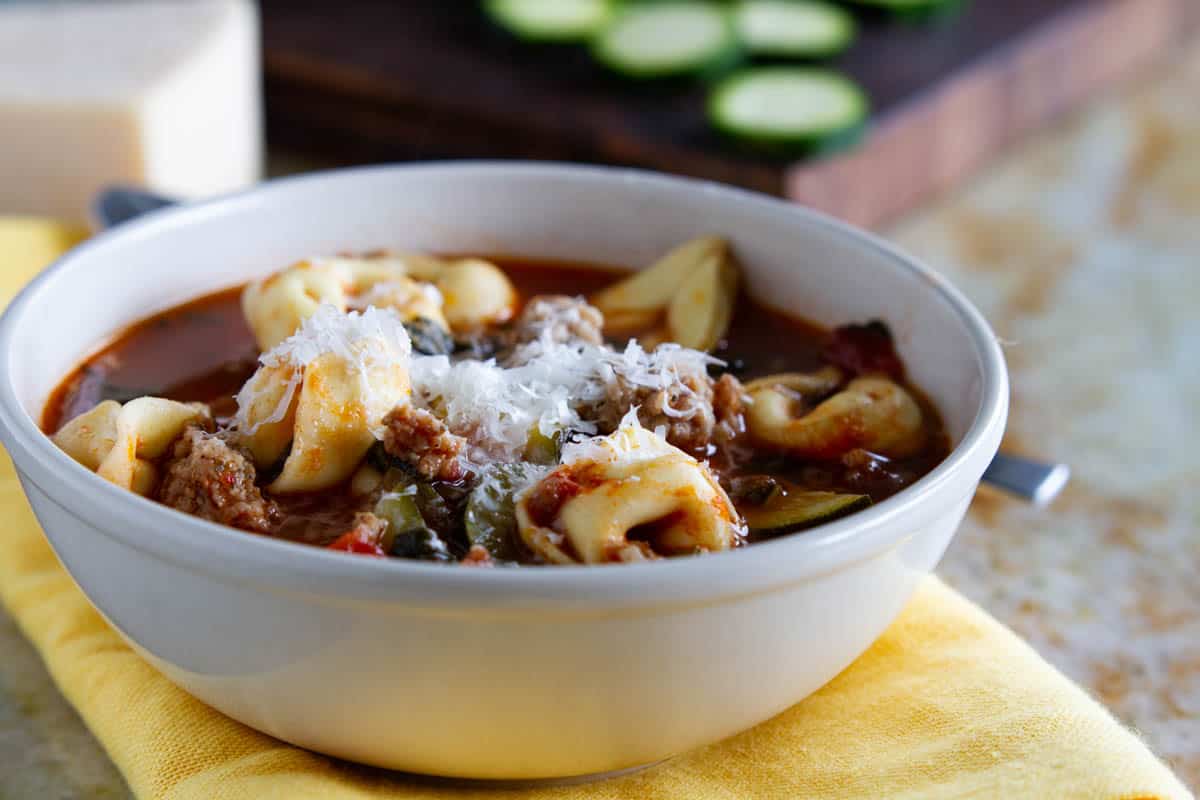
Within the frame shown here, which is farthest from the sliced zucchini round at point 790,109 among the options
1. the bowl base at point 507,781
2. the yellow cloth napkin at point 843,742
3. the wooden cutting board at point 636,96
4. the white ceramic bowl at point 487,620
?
the bowl base at point 507,781

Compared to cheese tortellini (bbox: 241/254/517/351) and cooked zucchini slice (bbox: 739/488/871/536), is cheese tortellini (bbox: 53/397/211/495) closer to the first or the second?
cheese tortellini (bbox: 241/254/517/351)

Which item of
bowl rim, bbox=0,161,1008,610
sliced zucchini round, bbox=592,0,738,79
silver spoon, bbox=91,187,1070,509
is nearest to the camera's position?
bowl rim, bbox=0,161,1008,610

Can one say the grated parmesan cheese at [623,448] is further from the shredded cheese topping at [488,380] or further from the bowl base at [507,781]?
the bowl base at [507,781]

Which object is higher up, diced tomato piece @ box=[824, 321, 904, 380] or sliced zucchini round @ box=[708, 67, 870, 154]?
diced tomato piece @ box=[824, 321, 904, 380]

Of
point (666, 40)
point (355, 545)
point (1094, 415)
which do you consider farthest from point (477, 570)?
point (666, 40)

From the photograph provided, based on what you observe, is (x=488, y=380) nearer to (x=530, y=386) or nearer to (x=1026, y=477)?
(x=530, y=386)

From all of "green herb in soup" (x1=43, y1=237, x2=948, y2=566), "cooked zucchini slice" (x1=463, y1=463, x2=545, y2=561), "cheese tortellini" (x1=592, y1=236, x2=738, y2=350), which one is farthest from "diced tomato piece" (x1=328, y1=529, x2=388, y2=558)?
"cheese tortellini" (x1=592, y1=236, x2=738, y2=350)
